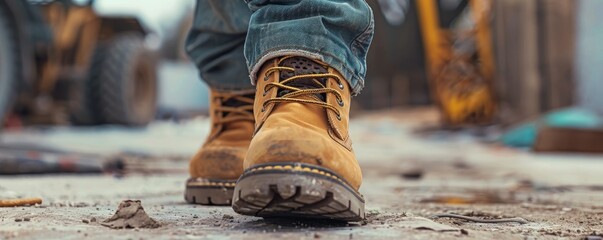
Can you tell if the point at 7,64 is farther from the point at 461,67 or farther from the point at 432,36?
the point at 461,67

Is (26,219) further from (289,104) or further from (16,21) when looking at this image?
(16,21)

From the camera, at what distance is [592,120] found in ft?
16.7

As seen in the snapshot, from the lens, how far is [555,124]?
17.2ft

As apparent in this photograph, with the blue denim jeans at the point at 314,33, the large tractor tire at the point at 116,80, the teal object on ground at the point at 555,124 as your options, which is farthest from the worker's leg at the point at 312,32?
the large tractor tire at the point at 116,80

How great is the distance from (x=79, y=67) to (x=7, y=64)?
7.80 ft

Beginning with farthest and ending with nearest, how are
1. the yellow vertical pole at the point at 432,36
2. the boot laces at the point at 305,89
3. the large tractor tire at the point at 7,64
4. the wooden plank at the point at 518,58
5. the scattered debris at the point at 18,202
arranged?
the yellow vertical pole at the point at 432,36, the wooden plank at the point at 518,58, the large tractor tire at the point at 7,64, the scattered debris at the point at 18,202, the boot laces at the point at 305,89

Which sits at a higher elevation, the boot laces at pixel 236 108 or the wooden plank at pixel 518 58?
the wooden plank at pixel 518 58

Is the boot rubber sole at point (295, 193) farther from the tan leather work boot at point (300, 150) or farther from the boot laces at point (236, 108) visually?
the boot laces at point (236, 108)

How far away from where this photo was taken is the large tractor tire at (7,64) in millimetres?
4414

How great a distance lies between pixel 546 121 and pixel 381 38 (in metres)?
8.21

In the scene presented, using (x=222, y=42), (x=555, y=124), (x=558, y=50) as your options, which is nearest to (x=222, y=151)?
(x=222, y=42)

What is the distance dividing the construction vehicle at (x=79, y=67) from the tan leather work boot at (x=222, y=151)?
4.17m

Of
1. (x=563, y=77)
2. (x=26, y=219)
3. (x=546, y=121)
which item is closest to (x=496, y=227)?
(x=26, y=219)

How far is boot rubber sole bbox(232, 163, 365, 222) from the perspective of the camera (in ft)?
3.89
